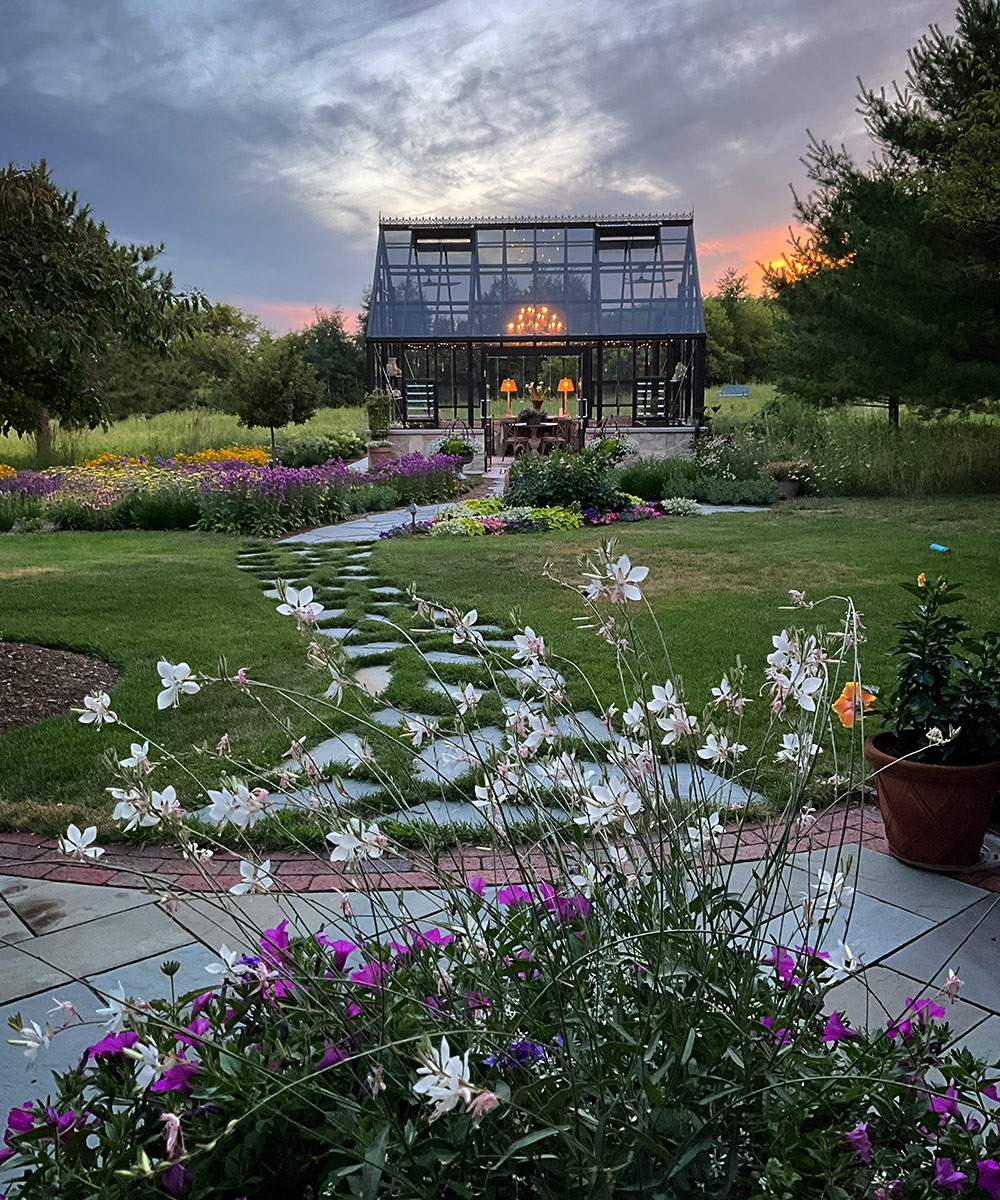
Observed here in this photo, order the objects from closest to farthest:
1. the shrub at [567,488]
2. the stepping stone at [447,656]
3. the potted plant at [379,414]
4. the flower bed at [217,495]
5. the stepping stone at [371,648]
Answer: the stepping stone at [447,656], the stepping stone at [371,648], the flower bed at [217,495], the shrub at [567,488], the potted plant at [379,414]

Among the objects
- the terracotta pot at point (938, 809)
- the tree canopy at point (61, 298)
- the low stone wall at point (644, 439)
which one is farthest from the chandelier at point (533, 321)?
the terracotta pot at point (938, 809)

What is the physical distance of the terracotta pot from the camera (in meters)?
2.56

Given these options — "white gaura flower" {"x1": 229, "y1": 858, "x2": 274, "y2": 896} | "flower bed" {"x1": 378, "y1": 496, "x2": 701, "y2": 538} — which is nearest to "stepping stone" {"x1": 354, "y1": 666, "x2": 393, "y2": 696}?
"white gaura flower" {"x1": 229, "y1": 858, "x2": 274, "y2": 896}

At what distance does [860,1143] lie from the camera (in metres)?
1.10

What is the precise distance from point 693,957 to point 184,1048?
2.28 feet

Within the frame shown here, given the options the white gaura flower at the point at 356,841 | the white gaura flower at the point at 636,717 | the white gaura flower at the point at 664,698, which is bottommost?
the white gaura flower at the point at 356,841

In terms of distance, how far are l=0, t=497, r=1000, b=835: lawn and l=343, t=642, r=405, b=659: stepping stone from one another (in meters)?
0.13

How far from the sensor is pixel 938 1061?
1206mm

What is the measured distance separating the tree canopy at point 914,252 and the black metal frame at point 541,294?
19.8ft

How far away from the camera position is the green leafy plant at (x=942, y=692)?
Result: 8.62 feet

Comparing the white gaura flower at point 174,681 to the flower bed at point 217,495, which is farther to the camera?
the flower bed at point 217,495

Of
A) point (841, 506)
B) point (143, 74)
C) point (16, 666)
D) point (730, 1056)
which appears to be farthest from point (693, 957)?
point (143, 74)

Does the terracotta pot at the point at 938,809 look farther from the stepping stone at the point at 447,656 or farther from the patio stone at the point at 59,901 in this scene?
the stepping stone at the point at 447,656

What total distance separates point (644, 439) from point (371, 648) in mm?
14987
